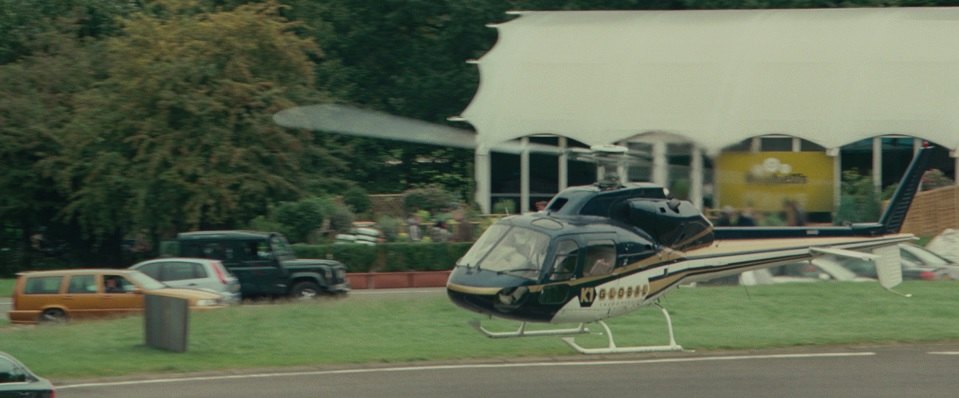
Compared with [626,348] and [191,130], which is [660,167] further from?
[191,130]

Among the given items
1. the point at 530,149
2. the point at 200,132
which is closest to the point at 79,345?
the point at 530,149

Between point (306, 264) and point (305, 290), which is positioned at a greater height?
point (306, 264)

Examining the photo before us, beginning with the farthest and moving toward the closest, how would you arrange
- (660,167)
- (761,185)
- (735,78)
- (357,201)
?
(735,78) < (357,201) < (761,185) < (660,167)

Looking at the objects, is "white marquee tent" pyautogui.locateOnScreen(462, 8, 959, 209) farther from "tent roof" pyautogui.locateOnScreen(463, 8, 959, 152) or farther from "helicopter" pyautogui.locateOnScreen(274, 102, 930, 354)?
"helicopter" pyautogui.locateOnScreen(274, 102, 930, 354)

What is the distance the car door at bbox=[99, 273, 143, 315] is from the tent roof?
42.3 ft

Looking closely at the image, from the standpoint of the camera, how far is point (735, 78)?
40938 millimetres

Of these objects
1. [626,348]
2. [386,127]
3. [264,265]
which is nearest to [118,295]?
[264,265]

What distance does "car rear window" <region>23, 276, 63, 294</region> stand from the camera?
93.6 ft

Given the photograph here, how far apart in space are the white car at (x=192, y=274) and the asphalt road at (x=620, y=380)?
8559 mm

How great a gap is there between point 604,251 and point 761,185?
215 inches

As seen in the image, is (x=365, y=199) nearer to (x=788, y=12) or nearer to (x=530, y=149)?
(x=788, y=12)

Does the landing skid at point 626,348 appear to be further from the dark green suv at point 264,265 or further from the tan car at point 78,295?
the dark green suv at point 264,265

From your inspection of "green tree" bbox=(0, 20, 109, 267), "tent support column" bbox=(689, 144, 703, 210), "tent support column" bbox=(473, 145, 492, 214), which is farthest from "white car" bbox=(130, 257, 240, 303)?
"green tree" bbox=(0, 20, 109, 267)

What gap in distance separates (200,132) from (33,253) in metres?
10.1
